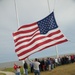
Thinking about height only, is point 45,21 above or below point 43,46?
above

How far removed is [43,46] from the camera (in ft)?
46.1

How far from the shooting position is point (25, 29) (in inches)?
588

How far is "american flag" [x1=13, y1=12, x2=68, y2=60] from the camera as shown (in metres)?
14.1

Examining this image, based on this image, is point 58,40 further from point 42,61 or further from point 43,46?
point 42,61

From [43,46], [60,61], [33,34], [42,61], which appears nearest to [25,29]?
[33,34]

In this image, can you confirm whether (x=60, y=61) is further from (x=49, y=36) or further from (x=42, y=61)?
(x=49, y=36)

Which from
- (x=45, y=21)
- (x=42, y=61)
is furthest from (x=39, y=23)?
(x=42, y=61)

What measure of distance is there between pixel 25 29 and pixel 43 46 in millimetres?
1494

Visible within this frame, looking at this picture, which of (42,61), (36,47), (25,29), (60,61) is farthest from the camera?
(60,61)

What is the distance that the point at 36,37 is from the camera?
1450 centimetres

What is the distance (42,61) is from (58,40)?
62.0ft

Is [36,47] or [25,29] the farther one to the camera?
[25,29]

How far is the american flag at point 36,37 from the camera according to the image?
46.1 feet

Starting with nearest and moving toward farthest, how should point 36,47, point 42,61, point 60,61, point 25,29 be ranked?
1. point 36,47
2. point 25,29
3. point 42,61
4. point 60,61
